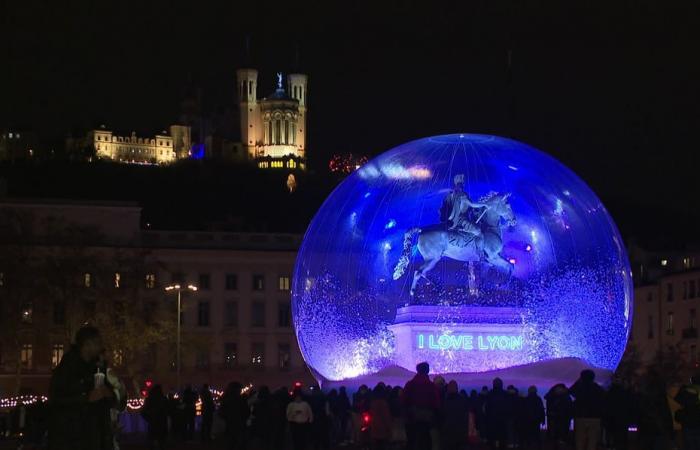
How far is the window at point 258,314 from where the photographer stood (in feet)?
280

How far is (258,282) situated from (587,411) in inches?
2640


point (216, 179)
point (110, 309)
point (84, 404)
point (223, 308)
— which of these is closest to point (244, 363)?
point (223, 308)

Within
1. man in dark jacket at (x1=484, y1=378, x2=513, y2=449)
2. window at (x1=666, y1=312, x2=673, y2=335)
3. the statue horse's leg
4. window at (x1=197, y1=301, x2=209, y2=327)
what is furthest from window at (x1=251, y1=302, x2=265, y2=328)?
man in dark jacket at (x1=484, y1=378, x2=513, y2=449)

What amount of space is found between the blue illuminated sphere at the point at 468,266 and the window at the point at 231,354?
176 feet

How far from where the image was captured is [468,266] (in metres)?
30.0

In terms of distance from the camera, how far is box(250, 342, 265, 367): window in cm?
8494

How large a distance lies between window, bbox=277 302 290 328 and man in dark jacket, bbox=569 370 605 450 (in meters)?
66.7

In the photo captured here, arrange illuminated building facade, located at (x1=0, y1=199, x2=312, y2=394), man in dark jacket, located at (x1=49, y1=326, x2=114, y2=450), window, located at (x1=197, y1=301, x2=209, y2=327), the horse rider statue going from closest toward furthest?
man in dark jacket, located at (x1=49, y1=326, x2=114, y2=450)
the horse rider statue
illuminated building facade, located at (x1=0, y1=199, x2=312, y2=394)
window, located at (x1=197, y1=301, x2=209, y2=327)

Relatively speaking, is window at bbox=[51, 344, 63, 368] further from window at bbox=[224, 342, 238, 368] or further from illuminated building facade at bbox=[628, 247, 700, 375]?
illuminated building facade at bbox=[628, 247, 700, 375]

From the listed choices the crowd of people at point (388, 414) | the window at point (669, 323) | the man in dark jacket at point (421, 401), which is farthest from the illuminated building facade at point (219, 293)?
the man in dark jacket at point (421, 401)

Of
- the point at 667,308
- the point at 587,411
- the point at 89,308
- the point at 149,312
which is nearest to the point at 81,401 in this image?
the point at 587,411

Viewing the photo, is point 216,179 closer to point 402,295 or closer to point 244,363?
point 244,363

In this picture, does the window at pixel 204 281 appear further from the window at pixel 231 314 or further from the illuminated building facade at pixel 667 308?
the illuminated building facade at pixel 667 308

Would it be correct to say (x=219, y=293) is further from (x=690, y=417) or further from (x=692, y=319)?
(x=690, y=417)
